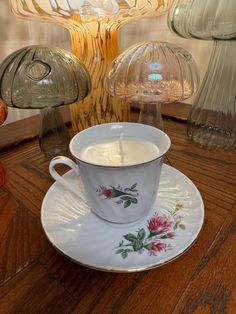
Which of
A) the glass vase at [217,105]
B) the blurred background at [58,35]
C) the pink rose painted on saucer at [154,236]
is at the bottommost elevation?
the pink rose painted on saucer at [154,236]

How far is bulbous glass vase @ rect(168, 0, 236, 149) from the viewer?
364mm

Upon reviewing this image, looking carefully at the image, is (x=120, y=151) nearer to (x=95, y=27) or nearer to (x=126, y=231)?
(x=126, y=231)

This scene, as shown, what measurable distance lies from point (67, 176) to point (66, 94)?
119 millimetres

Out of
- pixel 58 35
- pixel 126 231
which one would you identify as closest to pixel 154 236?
pixel 126 231

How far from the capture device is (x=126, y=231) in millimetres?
264

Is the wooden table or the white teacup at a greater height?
the white teacup

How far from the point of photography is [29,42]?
0.69 metres

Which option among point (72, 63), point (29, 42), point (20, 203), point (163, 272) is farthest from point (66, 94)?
point (29, 42)

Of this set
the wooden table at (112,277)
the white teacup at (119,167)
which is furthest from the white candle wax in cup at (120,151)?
the wooden table at (112,277)

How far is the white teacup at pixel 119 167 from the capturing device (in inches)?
9.5

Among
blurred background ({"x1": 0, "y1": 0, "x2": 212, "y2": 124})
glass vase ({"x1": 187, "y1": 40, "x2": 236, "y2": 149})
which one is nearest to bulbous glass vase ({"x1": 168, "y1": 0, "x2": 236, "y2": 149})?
glass vase ({"x1": 187, "y1": 40, "x2": 236, "y2": 149})

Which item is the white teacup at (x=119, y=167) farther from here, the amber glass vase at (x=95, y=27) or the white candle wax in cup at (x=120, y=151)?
the amber glass vase at (x=95, y=27)

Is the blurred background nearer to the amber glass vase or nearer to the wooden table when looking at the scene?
the amber glass vase

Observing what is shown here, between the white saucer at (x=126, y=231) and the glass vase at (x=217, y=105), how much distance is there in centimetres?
19
